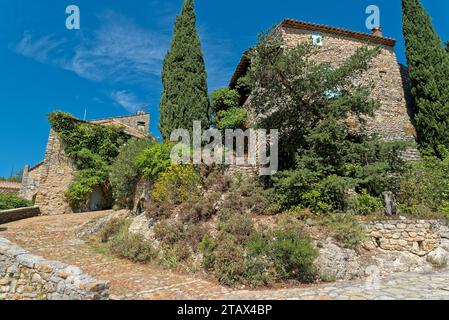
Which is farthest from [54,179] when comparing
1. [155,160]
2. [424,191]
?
[424,191]

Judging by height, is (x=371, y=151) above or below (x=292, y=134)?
below

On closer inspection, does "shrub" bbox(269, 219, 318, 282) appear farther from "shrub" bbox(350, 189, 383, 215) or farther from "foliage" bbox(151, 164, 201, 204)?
"foliage" bbox(151, 164, 201, 204)

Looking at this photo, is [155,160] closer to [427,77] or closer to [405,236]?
[405,236]

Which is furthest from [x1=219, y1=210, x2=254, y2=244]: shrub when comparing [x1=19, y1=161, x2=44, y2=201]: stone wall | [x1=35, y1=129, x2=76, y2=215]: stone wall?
[x1=19, y1=161, x2=44, y2=201]: stone wall

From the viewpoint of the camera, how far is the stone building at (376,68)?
15.1 m

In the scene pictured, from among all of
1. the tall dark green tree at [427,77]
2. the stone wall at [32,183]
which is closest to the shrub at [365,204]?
the tall dark green tree at [427,77]

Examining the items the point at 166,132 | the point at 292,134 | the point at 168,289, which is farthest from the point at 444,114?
the point at 168,289

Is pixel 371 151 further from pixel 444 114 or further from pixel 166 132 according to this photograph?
pixel 166 132

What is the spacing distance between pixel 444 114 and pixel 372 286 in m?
12.6

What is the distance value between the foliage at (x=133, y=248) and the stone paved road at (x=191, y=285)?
0.78 ft

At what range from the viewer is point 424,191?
995 centimetres

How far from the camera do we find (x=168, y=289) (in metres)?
6.16
